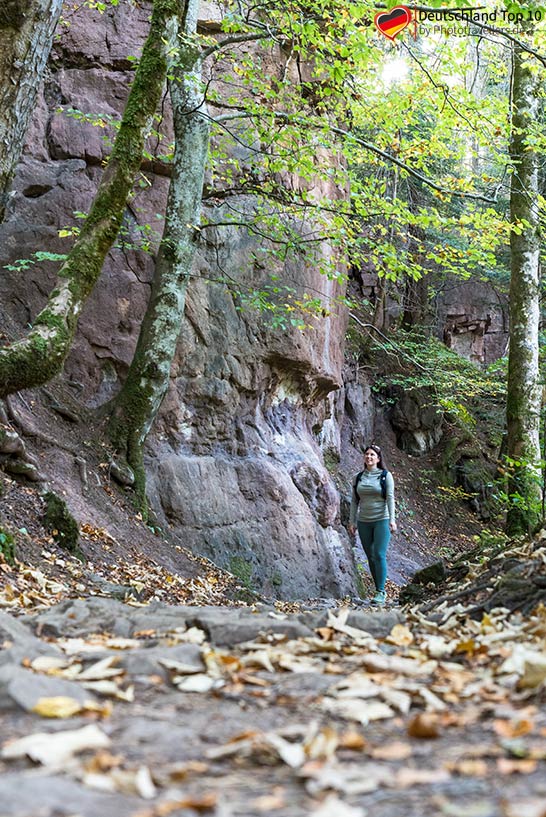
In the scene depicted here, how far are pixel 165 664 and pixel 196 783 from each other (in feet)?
3.10

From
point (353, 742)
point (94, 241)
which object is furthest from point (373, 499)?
point (353, 742)

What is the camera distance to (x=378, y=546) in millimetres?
8562

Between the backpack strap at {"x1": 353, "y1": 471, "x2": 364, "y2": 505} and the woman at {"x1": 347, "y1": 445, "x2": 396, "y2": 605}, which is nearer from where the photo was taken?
the woman at {"x1": 347, "y1": 445, "x2": 396, "y2": 605}

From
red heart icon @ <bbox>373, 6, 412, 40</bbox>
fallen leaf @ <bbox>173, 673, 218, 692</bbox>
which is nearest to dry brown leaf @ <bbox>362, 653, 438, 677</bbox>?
fallen leaf @ <bbox>173, 673, 218, 692</bbox>

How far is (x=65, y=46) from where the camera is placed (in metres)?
10.7

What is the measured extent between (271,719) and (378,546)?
664 centimetres

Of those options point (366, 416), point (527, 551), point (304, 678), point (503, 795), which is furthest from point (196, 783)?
point (366, 416)

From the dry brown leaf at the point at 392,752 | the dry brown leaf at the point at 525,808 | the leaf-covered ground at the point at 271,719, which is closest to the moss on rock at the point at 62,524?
the leaf-covered ground at the point at 271,719

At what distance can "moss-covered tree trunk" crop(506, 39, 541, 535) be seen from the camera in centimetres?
832

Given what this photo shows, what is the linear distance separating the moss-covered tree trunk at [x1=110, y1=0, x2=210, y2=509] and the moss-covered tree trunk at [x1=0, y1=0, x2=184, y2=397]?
1.18 m

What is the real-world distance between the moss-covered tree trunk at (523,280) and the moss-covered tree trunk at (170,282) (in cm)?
400

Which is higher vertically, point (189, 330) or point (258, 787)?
point (189, 330)

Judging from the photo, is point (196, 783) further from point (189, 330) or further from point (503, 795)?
point (189, 330)

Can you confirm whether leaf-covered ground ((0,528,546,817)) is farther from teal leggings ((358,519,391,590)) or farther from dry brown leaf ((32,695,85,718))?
teal leggings ((358,519,391,590))
